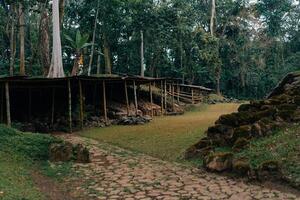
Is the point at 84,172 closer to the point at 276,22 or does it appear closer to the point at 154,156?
the point at 154,156

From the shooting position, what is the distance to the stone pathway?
6.74m

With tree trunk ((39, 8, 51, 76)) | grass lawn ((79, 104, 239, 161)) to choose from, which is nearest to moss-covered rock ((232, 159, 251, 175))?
grass lawn ((79, 104, 239, 161))

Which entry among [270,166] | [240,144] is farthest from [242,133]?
[270,166]

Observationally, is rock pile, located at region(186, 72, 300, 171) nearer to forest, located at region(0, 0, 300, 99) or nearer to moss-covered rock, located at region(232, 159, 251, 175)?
moss-covered rock, located at region(232, 159, 251, 175)

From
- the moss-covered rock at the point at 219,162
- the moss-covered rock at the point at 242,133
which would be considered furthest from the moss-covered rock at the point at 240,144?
the moss-covered rock at the point at 219,162

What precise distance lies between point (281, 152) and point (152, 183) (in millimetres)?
2928

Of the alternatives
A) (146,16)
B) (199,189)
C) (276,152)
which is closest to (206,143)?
(276,152)

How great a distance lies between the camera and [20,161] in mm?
9445

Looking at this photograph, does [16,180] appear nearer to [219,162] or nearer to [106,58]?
[219,162]

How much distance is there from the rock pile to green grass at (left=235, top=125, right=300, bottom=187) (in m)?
0.36

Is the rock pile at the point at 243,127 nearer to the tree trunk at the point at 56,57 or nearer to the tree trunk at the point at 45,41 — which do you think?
the tree trunk at the point at 56,57

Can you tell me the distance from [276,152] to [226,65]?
36.1m

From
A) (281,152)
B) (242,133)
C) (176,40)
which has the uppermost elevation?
(176,40)

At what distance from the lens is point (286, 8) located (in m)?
42.5
